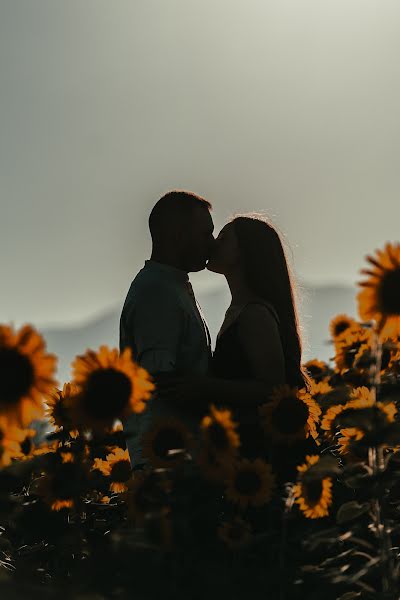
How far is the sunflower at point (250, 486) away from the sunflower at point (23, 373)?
3.51 feet

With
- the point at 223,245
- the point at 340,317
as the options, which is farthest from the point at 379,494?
the point at 340,317

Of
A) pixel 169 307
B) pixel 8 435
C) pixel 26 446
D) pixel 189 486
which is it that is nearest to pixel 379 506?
pixel 189 486

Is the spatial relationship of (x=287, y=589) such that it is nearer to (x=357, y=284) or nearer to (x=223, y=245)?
(x=357, y=284)

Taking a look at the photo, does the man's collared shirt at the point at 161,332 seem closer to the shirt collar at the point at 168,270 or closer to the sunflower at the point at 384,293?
the shirt collar at the point at 168,270

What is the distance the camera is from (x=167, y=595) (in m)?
2.29

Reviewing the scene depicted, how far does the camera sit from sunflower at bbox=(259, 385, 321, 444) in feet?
12.9

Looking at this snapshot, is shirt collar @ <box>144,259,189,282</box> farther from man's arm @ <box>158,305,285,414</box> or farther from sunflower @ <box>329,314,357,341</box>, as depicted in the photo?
sunflower @ <box>329,314,357,341</box>

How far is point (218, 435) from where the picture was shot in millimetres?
3162

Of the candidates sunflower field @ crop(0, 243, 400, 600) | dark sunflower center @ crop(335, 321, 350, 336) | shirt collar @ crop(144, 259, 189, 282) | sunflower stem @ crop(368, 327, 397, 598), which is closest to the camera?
sunflower field @ crop(0, 243, 400, 600)

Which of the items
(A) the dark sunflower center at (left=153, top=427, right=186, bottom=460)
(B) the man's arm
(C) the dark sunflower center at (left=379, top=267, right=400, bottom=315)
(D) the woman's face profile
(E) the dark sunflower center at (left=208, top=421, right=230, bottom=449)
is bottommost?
(E) the dark sunflower center at (left=208, top=421, right=230, bottom=449)

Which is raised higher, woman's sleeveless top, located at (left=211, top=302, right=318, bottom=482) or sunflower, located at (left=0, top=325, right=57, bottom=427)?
woman's sleeveless top, located at (left=211, top=302, right=318, bottom=482)

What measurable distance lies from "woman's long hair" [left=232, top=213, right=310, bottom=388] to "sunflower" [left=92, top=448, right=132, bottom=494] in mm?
1155

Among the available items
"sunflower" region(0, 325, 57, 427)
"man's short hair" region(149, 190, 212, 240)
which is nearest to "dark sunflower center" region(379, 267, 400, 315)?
"sunflower" region(0, 325, 57, 427)

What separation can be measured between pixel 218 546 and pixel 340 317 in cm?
474
